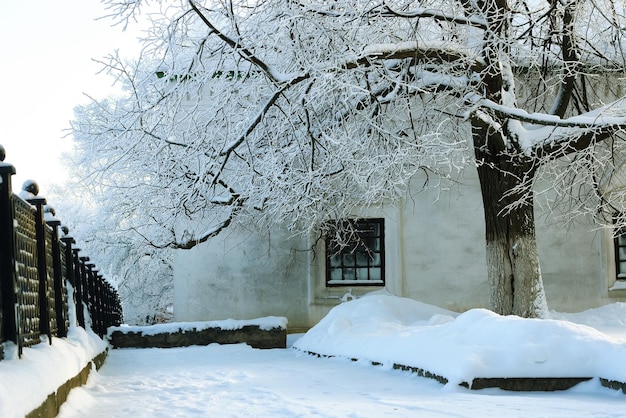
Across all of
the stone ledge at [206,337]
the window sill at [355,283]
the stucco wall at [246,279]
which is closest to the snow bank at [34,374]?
the stone ledge at [206,337]

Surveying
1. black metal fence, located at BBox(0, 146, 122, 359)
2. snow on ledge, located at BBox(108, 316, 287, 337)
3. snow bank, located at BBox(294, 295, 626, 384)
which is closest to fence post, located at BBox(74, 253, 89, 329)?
black metal fence, located at BBox(0, 146, 122, 359)

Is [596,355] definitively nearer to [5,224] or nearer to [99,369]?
[5,224]

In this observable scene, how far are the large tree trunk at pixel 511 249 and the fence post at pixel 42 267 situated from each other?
23.1 feet

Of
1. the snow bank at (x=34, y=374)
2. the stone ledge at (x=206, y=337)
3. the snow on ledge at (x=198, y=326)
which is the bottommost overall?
the stone ledge at (x=206, y=337)

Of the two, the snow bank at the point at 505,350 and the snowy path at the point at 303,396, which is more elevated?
the snow bank at the point at 505,350

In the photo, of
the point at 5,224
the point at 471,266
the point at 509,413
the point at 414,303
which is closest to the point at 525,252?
the point at 414,303

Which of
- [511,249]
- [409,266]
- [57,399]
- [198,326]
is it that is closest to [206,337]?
[198,326]

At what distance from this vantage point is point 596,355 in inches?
285

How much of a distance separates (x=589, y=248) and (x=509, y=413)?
41.8 feet

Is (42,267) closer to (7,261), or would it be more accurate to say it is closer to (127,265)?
(7,261)

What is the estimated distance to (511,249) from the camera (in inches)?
464

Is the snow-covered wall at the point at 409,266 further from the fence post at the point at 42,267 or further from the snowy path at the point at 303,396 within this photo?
the fence post at the point at 42,267

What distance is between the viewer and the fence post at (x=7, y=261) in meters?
4.61

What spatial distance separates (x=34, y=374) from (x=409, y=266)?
13472 mm
